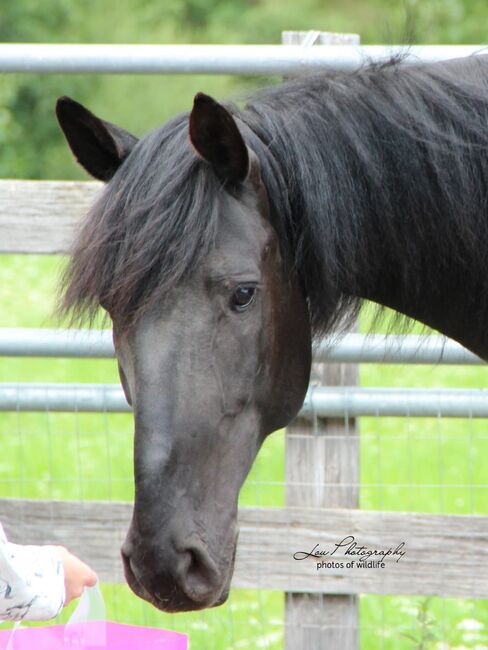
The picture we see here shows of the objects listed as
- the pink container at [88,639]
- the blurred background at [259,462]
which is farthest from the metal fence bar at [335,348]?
the pink container at [88,639]

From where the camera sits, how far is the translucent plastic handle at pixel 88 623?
2.35 meters

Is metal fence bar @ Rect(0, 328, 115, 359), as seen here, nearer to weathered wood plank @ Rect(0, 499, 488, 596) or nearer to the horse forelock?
weathered wood plank @ Rect(0, 499, 488, 596)

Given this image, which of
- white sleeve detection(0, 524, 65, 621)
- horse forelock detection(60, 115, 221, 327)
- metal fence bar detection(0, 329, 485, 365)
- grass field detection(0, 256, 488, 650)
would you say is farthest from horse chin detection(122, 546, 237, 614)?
metal fence bar detection(0, 329, 485, 365)

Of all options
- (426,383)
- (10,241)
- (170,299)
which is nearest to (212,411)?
(170,299)

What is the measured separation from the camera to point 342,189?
2.31m

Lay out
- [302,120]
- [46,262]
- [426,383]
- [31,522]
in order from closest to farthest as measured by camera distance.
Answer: [302,120], [31,522], [426,383], [46,262]

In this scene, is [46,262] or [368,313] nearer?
[368,313]

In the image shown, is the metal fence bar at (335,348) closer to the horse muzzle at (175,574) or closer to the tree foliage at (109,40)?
the horse muzzle at (175,574)

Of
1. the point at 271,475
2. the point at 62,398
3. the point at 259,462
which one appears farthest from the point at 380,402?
the point at 271,475

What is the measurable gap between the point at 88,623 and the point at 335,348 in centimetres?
120

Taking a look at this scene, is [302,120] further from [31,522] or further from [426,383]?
[426,383]

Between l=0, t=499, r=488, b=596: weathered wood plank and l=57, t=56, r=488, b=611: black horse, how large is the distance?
0.99m

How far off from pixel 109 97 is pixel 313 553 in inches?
712

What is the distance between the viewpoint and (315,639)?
3467 mm
